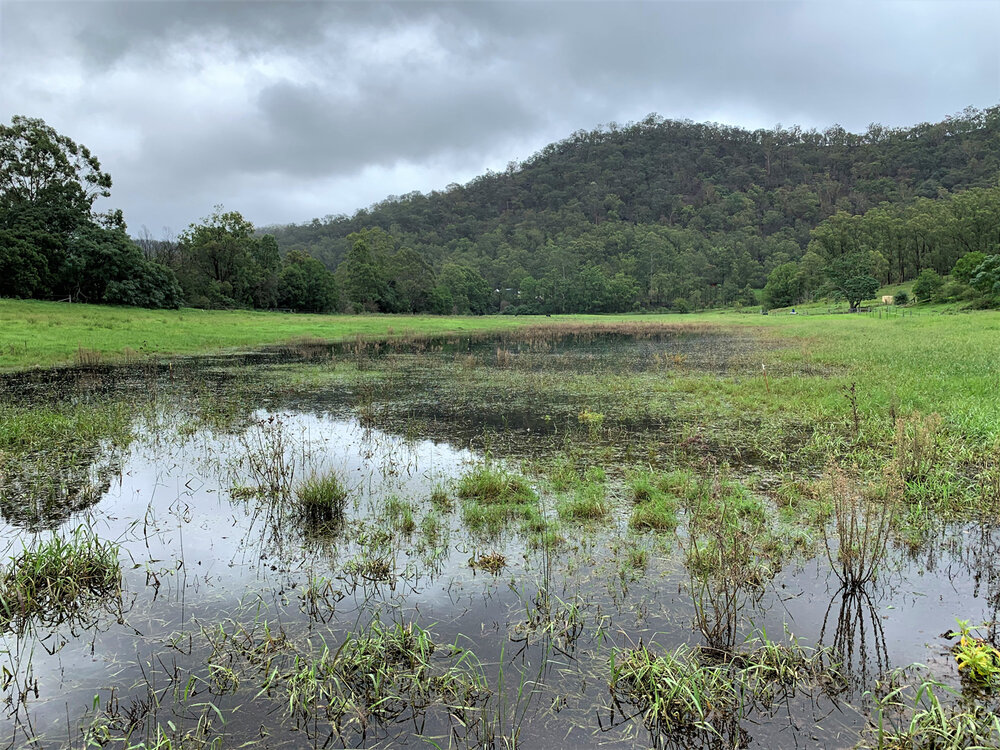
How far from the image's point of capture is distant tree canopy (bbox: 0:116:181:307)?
1618 inches

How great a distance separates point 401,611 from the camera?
4445 mm

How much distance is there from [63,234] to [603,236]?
116844 millimetres

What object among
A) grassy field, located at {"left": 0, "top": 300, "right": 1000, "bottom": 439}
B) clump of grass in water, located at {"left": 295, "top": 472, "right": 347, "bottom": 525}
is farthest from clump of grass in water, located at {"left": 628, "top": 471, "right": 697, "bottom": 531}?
grassy field, located at {"left": 0, "top": 300, "right": 1000, "bottom": 439}

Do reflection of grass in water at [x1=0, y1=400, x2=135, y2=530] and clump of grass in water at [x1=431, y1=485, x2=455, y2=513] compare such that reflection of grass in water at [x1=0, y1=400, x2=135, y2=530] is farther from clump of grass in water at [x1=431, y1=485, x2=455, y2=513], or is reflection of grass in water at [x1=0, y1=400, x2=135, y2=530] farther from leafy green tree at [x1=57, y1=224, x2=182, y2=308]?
leafy green tree at [x1=57, y1=224, x2=182, y2=308]

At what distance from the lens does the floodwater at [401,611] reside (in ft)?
10.6

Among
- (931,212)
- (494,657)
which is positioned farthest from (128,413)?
(931,212)

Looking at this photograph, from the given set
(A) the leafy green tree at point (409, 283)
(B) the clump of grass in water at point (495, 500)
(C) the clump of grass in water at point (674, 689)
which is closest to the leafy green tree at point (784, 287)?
(A) the leafy green tree at point (409, 283)

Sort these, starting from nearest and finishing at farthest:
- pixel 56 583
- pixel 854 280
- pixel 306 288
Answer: pixel 56 583 < pixel 854 280 < pixel 306 288

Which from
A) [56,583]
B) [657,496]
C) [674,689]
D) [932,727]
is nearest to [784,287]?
[657,496]

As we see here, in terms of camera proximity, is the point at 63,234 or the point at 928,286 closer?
the point at 63,234

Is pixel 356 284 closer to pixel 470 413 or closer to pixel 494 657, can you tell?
pixel 470 413

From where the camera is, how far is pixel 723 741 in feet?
10.1

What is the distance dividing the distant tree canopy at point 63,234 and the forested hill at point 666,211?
30063mm

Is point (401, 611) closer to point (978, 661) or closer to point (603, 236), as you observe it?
point (978, 661)
